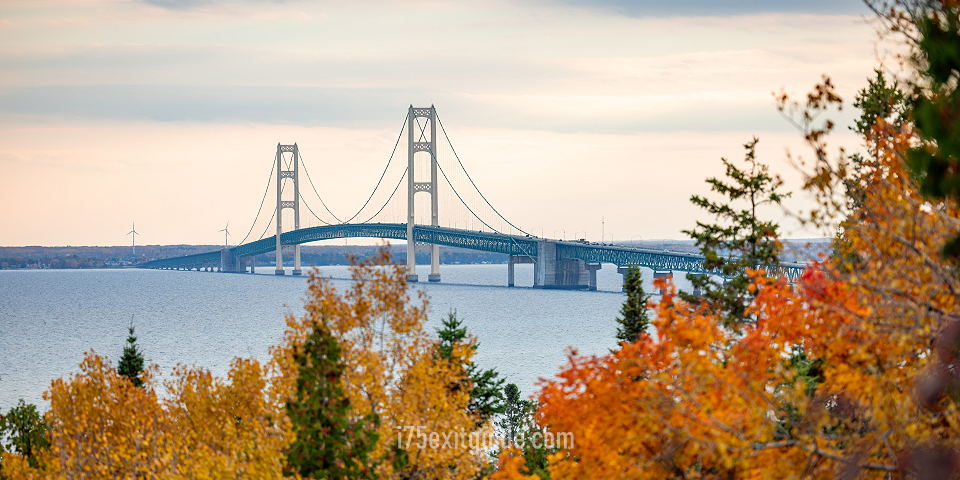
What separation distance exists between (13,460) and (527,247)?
111m

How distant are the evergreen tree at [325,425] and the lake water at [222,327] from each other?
23.3 metres

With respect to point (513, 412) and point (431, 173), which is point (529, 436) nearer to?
point (513, 412)

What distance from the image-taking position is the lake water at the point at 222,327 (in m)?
60.2

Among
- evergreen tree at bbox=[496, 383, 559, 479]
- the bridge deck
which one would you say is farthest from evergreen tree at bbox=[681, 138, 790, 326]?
the bridge deck

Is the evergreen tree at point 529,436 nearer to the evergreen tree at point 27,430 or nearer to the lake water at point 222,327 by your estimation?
the lake water at point 222,327

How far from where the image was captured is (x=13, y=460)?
24406mm

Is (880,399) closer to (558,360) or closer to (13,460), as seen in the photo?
(13,460)

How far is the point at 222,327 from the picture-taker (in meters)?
86.4

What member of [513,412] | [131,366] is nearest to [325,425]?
[131,366]

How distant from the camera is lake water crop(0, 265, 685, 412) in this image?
60188mm

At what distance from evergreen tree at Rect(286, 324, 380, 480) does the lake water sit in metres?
23.3

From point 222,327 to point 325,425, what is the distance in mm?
74014

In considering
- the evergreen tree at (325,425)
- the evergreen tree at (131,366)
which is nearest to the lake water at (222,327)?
the evergreen tree at (131,366)

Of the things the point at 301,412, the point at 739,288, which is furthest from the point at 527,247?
the point at 301,412
